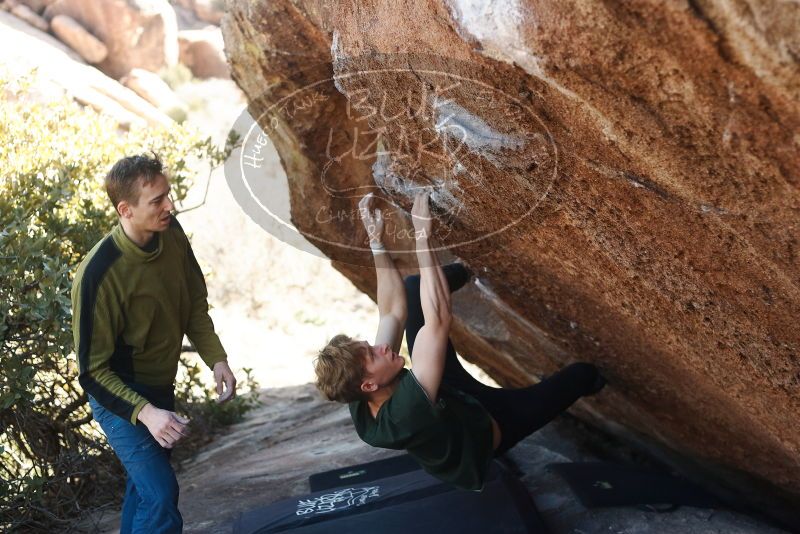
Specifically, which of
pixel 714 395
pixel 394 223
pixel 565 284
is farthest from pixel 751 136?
pixel 394 223

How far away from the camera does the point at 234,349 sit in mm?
11477

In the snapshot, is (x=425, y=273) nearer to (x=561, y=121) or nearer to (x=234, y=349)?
(x=561, y=121)

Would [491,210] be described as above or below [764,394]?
above

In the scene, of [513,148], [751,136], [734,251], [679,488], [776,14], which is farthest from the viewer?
[679,488]

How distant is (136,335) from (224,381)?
0.49 metres

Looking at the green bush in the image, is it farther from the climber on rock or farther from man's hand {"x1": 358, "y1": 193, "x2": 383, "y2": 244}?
the climber on rock

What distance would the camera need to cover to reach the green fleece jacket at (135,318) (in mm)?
3016

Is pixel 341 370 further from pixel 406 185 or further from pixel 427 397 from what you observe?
pixel 406 185

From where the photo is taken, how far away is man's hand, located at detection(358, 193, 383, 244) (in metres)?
3.96

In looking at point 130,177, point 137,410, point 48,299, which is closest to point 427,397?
point 137,410

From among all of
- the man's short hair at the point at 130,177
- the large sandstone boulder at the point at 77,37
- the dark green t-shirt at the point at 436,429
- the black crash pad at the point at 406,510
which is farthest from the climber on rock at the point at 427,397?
the large sandstone boulder at the point at 77,37

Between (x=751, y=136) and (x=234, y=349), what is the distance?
10208 mm

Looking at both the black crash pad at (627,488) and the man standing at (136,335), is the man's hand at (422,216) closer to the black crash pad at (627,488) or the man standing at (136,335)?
the man standing at (136,335)

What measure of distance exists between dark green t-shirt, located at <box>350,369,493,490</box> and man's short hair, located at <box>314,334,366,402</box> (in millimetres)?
132
